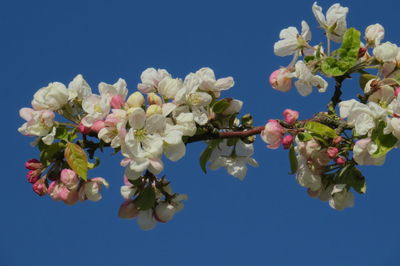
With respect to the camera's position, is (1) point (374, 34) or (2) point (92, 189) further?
(1) point (374, 34)

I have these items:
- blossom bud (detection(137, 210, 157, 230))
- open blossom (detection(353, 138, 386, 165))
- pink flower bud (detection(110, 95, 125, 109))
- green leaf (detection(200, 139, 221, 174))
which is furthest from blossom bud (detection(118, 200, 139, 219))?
open blossom (detection(353, 138, 386, 165))

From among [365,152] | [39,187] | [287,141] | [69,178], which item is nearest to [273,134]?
[287,141]

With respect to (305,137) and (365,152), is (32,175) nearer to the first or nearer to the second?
(305,137)

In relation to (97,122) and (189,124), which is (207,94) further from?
(97,122)

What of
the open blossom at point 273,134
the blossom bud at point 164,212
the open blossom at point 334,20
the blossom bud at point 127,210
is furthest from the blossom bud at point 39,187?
the open blossom at point 334,20

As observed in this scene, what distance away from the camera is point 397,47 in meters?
2.40

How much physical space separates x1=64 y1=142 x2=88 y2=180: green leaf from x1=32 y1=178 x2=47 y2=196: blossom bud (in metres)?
0.16

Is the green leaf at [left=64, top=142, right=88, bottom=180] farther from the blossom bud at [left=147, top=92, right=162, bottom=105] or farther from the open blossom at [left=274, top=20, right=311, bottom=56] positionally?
the open blossom at [left=274, top=20, right=311, bottom=56]

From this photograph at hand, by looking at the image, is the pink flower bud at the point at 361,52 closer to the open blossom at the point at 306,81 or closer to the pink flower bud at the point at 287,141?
the open blossom at the point at 306,81

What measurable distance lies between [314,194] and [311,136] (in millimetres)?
305

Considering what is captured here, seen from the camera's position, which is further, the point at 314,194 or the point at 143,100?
the point at 314,194

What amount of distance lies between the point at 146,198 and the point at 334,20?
2.78 ft

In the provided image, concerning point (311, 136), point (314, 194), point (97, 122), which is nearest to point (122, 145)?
point (97, 122)

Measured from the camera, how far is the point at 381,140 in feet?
6.83
